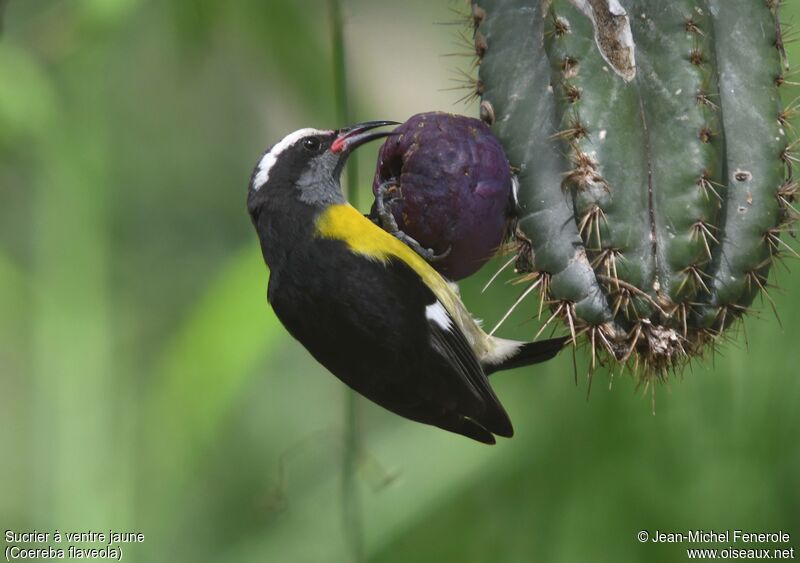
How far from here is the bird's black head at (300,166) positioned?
2936mm

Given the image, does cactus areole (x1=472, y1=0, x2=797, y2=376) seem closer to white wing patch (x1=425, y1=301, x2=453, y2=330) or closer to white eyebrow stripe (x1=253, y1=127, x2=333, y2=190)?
white wing patch (x1=425, y1=301, x2=453, y2=330)

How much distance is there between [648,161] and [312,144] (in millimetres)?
1094

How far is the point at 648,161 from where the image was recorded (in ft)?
6.93

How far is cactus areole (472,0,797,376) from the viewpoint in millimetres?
2080

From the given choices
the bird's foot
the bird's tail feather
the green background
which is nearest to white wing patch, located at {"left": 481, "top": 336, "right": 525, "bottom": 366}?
the bird's tail feather

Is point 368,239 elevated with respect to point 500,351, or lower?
elevated

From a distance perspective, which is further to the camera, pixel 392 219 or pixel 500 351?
pixel 500 351

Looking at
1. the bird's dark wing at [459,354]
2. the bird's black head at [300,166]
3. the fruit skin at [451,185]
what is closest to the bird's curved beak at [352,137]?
the bird's black head at [300,166]

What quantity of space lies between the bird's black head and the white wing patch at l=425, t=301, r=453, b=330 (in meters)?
0.42

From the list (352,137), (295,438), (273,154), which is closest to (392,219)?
(352,137)

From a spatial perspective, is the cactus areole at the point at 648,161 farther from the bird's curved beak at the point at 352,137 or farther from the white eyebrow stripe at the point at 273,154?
the white eyebrow stripe at the point at 273,154

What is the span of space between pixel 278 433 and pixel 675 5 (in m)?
2.34

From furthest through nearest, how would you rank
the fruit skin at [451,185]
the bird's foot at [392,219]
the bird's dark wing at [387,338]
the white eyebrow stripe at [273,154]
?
the white eyebrow stripe at [273,154] → the bird's dark wing at [387,338] → the bird's foot at [392,219] → the fruit skin at [451,185]

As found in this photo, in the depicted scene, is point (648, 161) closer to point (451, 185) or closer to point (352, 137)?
point (451, 185)
